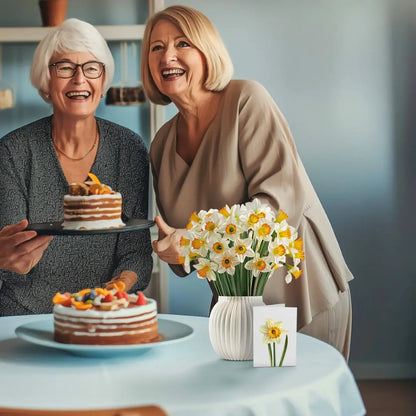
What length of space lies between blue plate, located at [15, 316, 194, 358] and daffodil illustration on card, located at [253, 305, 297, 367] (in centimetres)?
18

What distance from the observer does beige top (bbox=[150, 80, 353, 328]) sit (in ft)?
7.26

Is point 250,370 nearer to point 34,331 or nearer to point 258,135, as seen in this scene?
point 34,331

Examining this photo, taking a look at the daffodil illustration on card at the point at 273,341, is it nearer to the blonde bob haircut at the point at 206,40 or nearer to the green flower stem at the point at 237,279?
the green flower stem at the point at 237,279

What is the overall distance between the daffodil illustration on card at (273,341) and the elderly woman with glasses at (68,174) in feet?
3.19

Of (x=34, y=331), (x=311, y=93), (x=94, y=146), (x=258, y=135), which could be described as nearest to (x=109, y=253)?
(x=94, y=146)

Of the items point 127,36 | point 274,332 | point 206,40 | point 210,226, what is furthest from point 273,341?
point 127,36

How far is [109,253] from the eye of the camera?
2.56m

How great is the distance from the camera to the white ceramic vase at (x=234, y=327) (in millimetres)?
1603

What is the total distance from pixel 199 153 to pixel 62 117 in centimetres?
58

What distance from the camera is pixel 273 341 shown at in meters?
1.55

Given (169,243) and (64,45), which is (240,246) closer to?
(169,243)

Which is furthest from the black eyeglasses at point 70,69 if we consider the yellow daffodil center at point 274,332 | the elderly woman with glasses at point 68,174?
the yellow daffodil center at point 274,332

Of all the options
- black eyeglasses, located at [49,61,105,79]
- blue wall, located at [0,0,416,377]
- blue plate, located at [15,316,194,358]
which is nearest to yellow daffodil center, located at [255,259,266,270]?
blue plate, located at [15,316,194,358]

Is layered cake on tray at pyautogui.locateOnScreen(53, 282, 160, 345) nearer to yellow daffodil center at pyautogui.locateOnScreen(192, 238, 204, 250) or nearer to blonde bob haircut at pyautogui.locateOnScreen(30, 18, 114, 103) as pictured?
yellow daffodil center at pyautogui.locateOnScreen(192, 238, 204, 250)
